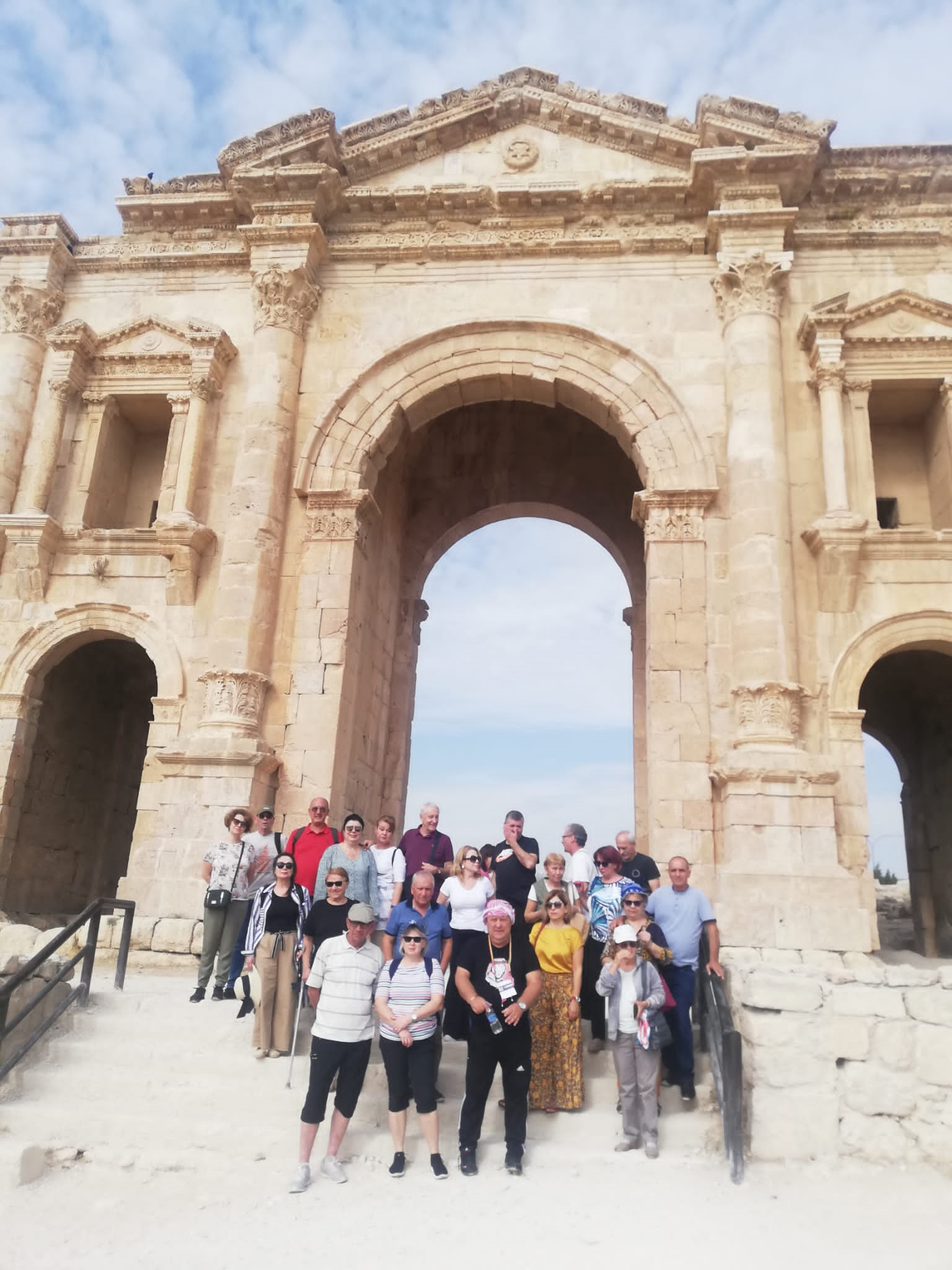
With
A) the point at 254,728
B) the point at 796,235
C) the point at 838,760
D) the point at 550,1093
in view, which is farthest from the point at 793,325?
the point at 550,1093

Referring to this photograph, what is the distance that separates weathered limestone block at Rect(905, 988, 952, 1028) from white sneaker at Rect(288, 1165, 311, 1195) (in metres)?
3.96

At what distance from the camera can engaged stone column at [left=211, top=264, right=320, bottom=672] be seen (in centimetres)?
1258

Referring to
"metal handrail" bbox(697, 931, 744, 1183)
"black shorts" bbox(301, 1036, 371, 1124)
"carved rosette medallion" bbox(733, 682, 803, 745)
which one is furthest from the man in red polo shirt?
"carved rosette medallion" bbox(733, 682, 803, 745)

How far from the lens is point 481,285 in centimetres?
1430

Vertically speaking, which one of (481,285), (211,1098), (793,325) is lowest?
(211,1098)

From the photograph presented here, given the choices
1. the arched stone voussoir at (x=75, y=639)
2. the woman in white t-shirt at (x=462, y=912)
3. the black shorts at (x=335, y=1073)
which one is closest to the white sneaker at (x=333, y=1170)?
the black shorts at (x=335, y=1073)

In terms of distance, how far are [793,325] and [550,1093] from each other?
1115 centimetres

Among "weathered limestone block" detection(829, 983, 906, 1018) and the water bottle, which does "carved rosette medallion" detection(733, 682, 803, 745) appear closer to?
"weathered limestone block" detection(829, 983, 906, 1018)

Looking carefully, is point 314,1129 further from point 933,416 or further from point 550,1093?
point 933,416

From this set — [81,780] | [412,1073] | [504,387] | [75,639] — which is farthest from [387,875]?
[81,780]

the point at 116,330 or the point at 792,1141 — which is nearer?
the point at 792,1141

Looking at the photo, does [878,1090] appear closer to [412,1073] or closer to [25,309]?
[412,1073]

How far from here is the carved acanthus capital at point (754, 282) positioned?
13.1 meters

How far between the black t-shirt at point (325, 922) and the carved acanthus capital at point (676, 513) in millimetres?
7532
